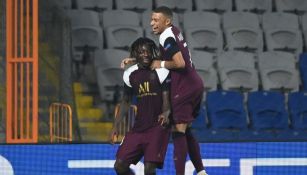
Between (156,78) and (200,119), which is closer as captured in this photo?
(156,78)

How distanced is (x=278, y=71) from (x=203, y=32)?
4.24ft

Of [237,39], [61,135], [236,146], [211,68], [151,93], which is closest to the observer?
[151,93]

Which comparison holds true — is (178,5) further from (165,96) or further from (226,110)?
(165,96)

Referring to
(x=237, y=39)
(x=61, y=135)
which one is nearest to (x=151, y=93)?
(x=61, y=135)

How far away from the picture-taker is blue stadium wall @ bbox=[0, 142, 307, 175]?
9133 millimetres

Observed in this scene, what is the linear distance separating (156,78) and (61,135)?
3780 mm

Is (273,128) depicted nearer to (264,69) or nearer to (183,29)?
(264,69)

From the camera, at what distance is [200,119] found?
488 inches

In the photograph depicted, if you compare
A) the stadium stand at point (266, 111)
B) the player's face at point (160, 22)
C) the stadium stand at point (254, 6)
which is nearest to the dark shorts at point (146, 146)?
the player's face at point (160, 22)

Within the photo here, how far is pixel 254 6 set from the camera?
14.9 meters

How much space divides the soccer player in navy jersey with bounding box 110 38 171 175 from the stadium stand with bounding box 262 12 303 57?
21.8ft

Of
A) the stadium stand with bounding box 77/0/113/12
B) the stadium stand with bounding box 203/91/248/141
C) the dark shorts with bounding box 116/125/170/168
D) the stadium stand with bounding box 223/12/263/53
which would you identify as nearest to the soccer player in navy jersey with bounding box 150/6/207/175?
the dark shorts with bounding box 116/125/170/168

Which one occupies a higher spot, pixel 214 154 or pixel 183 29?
pixel 183 29

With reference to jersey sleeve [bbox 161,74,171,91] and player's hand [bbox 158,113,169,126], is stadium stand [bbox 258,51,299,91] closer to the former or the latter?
jersey sleeve [bbox 161,74,171,91]
